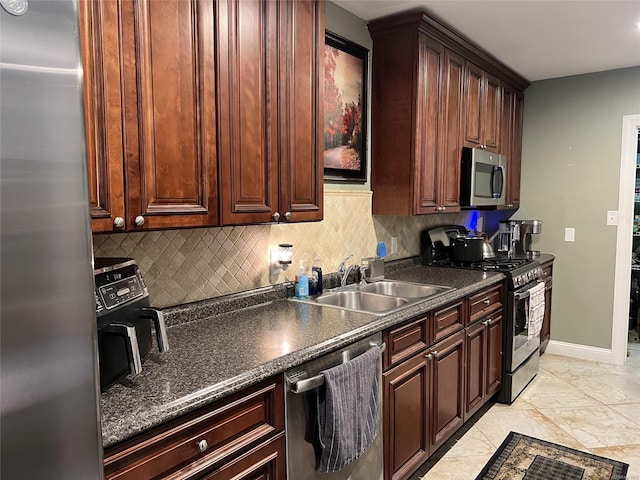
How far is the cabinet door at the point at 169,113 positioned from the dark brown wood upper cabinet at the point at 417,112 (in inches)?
61.0

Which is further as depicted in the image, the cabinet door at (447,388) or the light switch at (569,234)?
the light switch at (569,234)

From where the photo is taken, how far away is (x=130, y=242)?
1742 mm

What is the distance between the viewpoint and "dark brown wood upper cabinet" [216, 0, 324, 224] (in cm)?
165

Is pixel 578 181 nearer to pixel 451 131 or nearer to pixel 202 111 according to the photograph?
pixel 451 131

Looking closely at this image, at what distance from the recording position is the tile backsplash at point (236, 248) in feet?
5.98

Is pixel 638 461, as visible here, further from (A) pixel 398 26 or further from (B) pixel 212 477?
(A) pixel 398 26

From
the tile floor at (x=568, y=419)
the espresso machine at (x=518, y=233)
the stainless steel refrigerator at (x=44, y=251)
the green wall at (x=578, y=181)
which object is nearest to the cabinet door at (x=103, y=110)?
the stainless steel refrigerator at (x=44, y=251)

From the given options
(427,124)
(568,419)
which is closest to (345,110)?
(427,124)

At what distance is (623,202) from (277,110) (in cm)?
347

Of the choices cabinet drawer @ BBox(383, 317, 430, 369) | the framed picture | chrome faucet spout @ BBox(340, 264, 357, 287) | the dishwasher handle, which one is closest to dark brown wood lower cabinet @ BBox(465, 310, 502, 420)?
cabinet drawer @ BBox(383, 317, 430, 369)

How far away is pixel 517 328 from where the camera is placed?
10.6 ft

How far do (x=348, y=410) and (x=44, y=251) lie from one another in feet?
4.13

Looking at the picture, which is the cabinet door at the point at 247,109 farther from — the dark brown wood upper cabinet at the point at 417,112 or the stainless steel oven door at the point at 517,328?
the stainless steel oven door at the point at 517,328

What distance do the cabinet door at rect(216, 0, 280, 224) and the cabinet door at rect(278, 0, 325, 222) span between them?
0.19 ft
